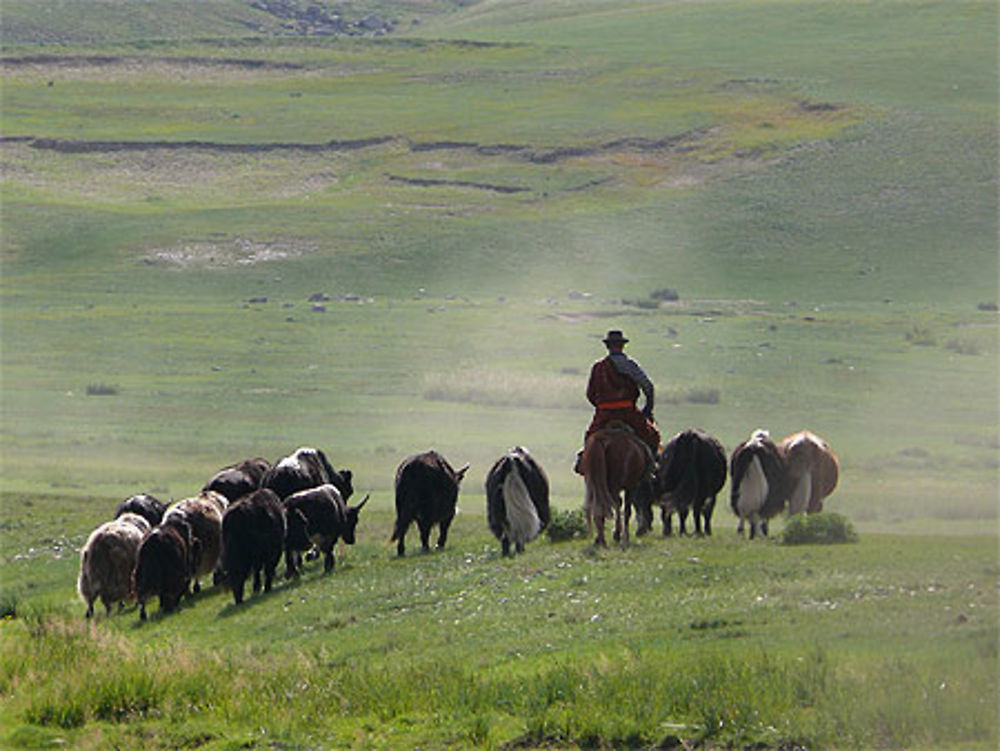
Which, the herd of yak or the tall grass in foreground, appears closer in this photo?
the tall grass in foreground

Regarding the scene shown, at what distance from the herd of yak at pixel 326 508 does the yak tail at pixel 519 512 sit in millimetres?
13

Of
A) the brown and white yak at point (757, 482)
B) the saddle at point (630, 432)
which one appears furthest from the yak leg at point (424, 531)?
the brown and white yak at point (757, 482)

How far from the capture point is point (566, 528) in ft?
79.0

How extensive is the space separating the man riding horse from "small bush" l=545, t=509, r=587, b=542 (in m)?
2.34

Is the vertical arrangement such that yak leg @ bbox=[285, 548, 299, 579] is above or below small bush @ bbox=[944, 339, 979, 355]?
below

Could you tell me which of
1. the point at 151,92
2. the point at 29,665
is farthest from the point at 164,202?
the point at 29,665

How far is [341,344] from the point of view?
68312 mm

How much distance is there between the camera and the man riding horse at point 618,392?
71.7 feet

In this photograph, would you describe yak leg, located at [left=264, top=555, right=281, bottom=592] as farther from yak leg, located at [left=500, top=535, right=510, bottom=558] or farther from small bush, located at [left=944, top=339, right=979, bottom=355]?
small bush, located at [left=944, top=339, right=979, bottom=355]

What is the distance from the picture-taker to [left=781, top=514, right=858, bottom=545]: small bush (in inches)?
861

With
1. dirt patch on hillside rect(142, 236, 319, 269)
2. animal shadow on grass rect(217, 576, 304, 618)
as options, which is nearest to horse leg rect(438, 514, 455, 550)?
animal shadow on grass rect(217, 576, 304, 618)

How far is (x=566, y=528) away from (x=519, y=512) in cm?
148

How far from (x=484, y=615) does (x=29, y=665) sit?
459cm

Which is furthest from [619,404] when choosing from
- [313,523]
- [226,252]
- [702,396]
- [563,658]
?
[226,252]
